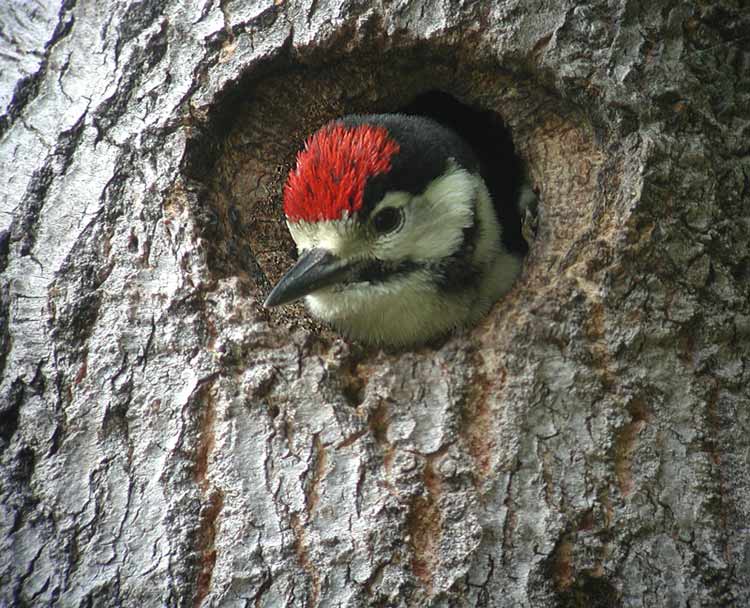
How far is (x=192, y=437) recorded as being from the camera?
6.89 feet

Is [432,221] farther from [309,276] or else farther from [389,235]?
[309,276]

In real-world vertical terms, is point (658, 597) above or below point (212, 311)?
below

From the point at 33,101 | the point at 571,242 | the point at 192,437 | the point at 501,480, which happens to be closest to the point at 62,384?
the point at 192,437

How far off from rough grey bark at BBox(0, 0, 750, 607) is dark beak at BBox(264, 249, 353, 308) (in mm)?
94

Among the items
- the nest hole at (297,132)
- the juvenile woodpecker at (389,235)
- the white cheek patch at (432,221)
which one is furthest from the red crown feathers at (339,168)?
the nest hole at (297,132)

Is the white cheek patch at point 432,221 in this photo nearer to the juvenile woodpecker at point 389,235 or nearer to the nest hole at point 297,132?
the juvenile woodpecker at point 389,235

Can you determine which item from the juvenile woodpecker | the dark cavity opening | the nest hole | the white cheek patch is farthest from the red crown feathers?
the dark cavity opening

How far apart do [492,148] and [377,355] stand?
58.9 inches

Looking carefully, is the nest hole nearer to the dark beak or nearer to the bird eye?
the dark beak

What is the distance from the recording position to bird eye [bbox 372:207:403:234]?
8.37 ft

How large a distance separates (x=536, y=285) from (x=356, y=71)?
1.03 metres

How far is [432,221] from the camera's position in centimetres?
267

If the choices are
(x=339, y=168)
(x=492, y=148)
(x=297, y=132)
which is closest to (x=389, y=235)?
(x=339, y=168)

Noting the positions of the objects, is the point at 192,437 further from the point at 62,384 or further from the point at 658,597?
the point at 658,597
